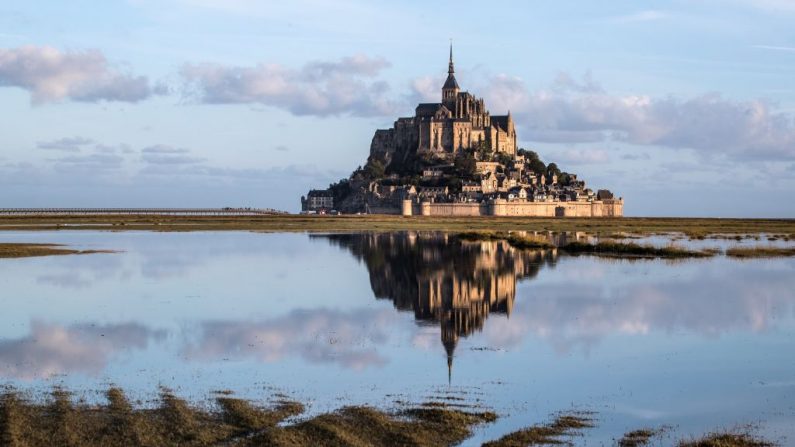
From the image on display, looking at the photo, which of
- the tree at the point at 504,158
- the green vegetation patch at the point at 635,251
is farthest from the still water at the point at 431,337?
the tree at the point at 504,158

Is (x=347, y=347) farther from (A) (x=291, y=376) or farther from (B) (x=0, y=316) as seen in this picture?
(B) (x=0, y=316)

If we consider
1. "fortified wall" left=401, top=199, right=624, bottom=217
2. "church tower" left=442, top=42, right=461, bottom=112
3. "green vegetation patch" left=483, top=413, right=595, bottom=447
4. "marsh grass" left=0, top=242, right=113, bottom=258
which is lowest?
"green vegetation patch" left=483, top=413, right=595, bottom=447

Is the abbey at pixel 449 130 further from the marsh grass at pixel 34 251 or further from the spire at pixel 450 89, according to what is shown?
the marsh grass at pixel 34 251

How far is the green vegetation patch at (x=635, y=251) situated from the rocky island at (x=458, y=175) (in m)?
101

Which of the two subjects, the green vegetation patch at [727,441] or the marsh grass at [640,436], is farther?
the marsh grass at [640,436]

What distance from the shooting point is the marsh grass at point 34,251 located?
159 ft

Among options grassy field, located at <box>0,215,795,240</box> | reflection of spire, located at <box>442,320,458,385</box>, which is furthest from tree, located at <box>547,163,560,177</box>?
reflection of spire, located at <box>442,320,458,385</box>

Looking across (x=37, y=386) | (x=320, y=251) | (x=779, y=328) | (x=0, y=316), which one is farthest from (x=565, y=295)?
(x=320, y=251)

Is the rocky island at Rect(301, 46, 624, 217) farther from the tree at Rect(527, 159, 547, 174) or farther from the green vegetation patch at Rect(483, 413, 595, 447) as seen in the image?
the green vegetation patch at Rect(483, 413, 595, 447)

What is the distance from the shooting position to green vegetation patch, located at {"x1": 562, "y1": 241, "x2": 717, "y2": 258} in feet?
175

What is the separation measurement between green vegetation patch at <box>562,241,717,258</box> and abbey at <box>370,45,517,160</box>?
109 metres

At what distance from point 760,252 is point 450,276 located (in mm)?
25346

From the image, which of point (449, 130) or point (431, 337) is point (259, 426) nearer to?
point (431, 337)

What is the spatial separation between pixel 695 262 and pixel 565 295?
18.2m
